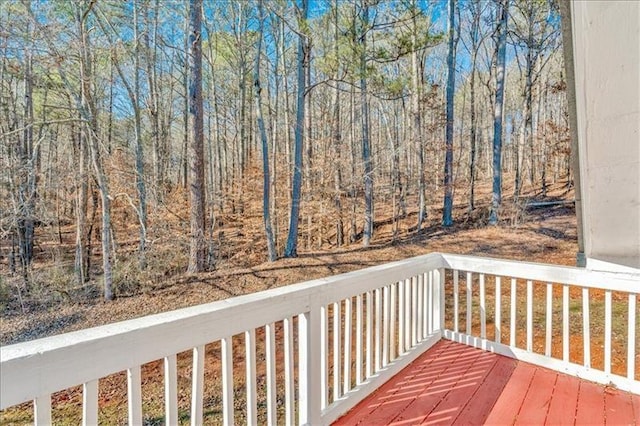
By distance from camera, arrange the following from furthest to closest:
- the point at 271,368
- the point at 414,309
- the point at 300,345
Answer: the point at 414,309 < the point at 300,345 < the point at 271,368

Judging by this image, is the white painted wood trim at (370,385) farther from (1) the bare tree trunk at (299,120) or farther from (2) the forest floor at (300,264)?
(1) the bare tree trunk at (299,120)

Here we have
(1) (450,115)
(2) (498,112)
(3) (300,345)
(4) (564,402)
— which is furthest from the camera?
(1) (450,115)

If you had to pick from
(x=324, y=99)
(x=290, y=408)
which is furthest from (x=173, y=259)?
(x=324, y=99)

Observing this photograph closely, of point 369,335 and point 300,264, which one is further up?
point 369,335

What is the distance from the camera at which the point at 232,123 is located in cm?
1488

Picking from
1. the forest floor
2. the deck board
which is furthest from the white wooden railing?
the forest floor

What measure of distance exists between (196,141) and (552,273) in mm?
6580

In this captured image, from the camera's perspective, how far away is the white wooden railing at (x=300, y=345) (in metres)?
0.95

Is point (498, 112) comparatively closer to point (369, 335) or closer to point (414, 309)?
point (414, 309)

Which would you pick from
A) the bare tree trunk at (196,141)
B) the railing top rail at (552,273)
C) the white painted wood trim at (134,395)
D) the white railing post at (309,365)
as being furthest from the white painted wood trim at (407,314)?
the bare tree trunk at (196,141)

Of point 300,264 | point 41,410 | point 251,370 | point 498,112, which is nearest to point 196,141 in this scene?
point 300,264

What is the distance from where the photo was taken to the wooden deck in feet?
6.37

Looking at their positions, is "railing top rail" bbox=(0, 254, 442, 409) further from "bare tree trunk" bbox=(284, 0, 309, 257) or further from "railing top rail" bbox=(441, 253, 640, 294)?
"bare tree trunk" bbox=(284, 0, 309, 257)

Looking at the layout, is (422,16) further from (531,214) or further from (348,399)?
(348,399)
